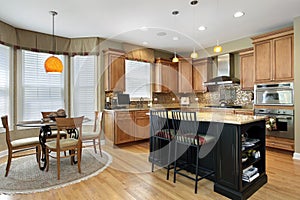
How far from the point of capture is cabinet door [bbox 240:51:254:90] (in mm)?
4848

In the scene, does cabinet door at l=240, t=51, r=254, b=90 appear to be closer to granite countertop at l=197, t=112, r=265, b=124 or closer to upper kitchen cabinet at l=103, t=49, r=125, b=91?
granite countertop at l=197, t=112, r=265, b=124

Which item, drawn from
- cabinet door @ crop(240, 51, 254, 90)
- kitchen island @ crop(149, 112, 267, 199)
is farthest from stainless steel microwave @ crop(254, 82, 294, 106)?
kitchen island @ crop(149, 112, 267, 199)

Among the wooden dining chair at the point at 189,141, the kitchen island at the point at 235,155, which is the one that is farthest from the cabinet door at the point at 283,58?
the wooden dining chair at the point at 189,141

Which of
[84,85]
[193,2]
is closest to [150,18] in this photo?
[193,2]

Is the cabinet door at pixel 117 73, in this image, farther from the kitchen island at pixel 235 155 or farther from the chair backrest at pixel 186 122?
the kitchen island at pixel 235 155

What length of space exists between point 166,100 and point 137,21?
329 cm

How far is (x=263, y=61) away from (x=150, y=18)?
2.76m

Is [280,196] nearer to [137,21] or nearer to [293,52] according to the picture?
[293,52]

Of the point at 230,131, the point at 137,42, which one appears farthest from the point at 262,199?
the point at 137,42

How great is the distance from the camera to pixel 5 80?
4066mm

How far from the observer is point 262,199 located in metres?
2.22

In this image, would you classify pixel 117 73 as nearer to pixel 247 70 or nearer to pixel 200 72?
pixel 200 72

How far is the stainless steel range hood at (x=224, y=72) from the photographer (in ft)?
17.3

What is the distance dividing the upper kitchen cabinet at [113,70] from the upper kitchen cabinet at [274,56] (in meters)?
3.39
